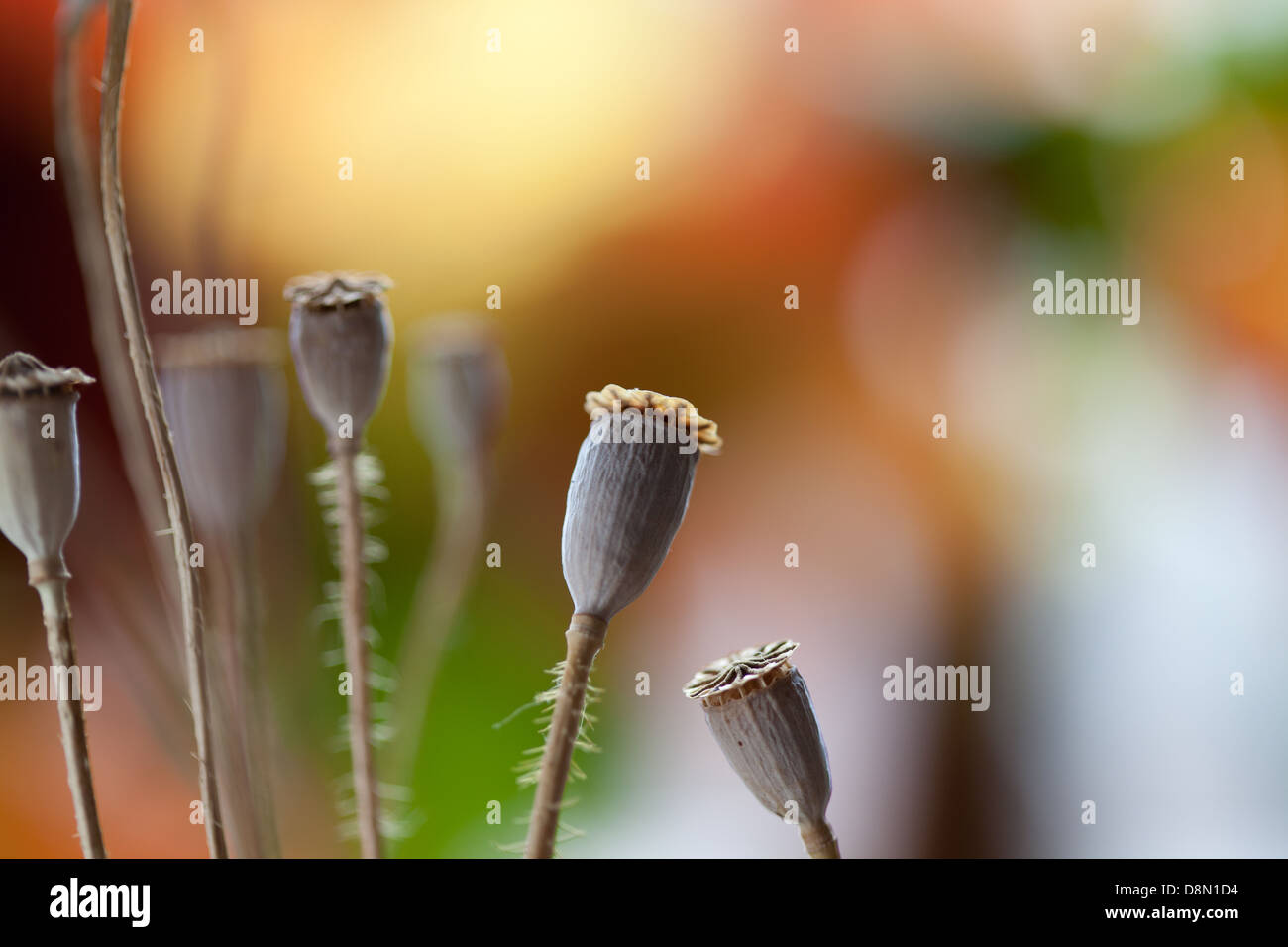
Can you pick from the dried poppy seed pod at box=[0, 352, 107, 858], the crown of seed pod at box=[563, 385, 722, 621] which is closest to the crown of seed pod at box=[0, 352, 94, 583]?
the dried poppy seed pod at box=[0, 352, 107, 858]

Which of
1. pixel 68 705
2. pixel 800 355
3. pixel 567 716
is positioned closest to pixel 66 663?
pixel 68 705

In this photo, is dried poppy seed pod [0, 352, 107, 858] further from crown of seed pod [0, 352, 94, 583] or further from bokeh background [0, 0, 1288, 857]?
bokeh background [0, 0, 1288, 857]

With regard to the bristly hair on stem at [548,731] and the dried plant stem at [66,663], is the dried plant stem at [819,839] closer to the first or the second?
the bristly hair on stem at [548,731]

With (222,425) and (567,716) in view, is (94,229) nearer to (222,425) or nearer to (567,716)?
(222,425)

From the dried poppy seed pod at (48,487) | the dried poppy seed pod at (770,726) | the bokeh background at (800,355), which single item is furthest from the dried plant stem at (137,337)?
the bokeh background at (800,355)

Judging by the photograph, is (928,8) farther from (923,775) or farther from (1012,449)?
(923,775)

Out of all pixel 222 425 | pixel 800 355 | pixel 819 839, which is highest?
pixel 800 355
